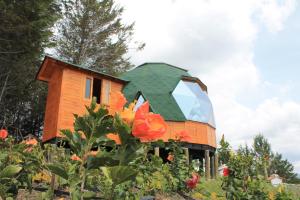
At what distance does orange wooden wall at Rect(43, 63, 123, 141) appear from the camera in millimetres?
Result: 15117

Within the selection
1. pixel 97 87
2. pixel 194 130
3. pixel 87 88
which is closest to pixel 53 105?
pixel 87 88

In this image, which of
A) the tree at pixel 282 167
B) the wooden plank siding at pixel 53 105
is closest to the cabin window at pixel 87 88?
the wooden plank siding at pixel 53 105

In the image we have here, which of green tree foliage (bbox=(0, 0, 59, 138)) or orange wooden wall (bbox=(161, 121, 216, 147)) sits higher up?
green tree foliage (bbox=(0, 0, 59, 138))

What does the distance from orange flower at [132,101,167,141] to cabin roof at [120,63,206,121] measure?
17.2 m

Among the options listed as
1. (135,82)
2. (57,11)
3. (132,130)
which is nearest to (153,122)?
(132,130)

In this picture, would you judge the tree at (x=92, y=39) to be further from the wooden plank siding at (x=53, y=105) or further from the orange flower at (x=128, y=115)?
the orange flower at (x=128, y=115)

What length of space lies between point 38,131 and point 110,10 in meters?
11.5

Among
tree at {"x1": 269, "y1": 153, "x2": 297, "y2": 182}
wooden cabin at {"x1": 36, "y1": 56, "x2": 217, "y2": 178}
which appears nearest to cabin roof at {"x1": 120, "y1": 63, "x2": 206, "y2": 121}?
wooden cabin at {"x1": 36, "y1": 56, "x2": 217, "y2": 178}

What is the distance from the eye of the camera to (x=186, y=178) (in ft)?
Answer: 25.8

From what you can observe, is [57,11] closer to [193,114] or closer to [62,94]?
[62,94]

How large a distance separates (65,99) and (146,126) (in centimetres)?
1455

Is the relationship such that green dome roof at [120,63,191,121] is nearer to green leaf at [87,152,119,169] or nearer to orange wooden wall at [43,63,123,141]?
orange wooden wall at [43,63,123,141]

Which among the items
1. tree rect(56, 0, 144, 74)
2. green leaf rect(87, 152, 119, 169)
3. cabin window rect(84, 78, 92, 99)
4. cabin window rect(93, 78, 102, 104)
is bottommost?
green leaf rect(87, 152, 119, 169)

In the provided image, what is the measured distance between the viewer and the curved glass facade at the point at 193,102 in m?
19.5
